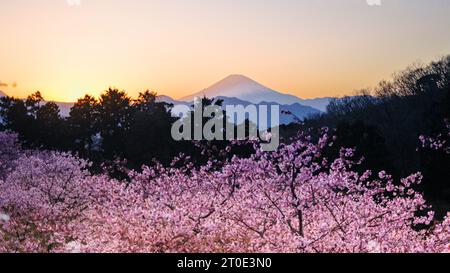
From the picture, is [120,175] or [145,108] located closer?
[120,175]

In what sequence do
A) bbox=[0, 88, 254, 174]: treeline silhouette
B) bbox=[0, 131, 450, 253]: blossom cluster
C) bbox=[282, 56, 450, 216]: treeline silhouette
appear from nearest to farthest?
bbox=[0, 131, 450, 253]: blossom cluster, bbox=[282, 56, 450, 216]: treeline silhouette, bbox=[0, 88, 254, 174]: treeline silhouette

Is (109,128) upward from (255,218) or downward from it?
upward

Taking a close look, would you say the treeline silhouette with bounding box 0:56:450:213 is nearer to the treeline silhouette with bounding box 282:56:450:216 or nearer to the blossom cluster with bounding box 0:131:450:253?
the treeline silhouette with bounding box 282:56:450:216

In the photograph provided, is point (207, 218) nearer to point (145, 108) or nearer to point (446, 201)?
point (446, 201)

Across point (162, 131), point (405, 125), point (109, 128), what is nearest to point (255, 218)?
point (162, 131)

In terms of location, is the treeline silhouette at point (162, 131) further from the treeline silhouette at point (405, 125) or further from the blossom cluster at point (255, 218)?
the blossom cluster at point (255, 218)

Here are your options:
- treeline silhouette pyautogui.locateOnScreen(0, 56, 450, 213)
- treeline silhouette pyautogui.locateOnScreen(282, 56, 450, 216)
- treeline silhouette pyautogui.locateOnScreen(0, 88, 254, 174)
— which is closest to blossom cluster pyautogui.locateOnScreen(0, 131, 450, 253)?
treeline silhouette pyautogui.locateOnScreen(282, 56, 450, 216)

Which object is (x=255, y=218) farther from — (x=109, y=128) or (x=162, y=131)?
(x=109, y=128)

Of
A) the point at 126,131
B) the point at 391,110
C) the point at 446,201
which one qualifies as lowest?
the point at 446,201

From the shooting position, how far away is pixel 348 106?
7031cm
